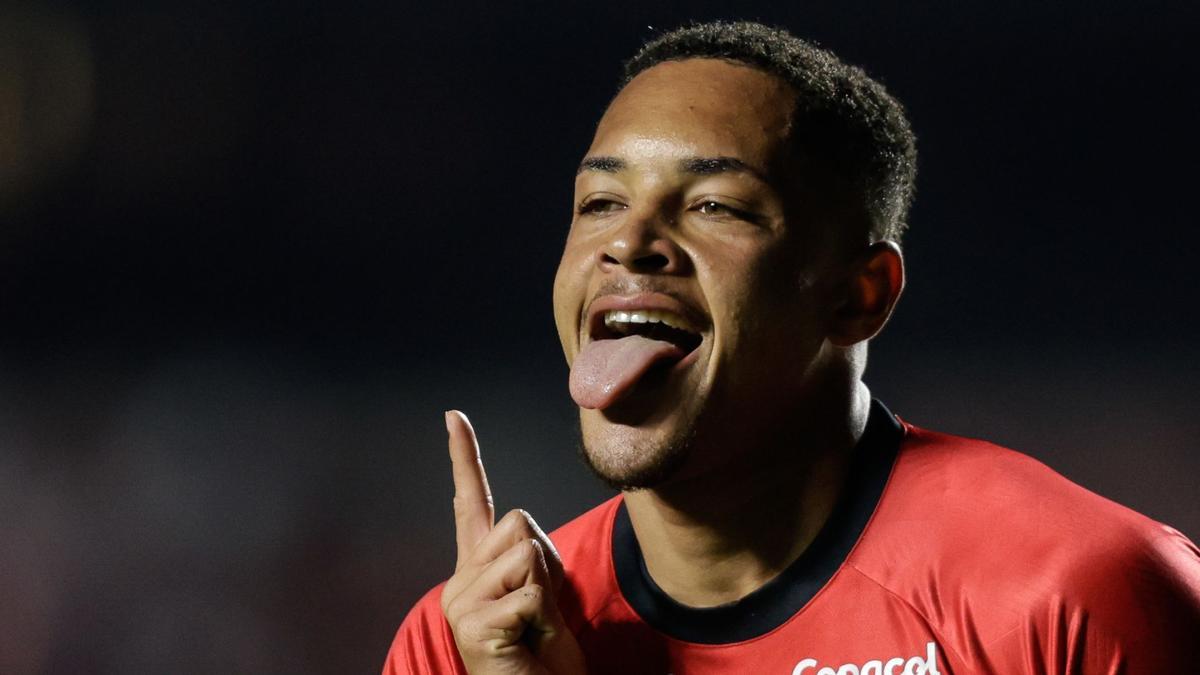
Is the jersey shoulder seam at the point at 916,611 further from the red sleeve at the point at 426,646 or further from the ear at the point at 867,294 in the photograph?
the red sleeve at the point at 426,646

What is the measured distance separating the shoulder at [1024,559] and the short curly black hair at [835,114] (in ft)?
0.95

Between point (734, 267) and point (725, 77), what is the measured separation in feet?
0.72

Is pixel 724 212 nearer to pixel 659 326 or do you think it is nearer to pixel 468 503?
pixel 659 326

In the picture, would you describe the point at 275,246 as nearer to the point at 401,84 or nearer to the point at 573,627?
the point at 401,84

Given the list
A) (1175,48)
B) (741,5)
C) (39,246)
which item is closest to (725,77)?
(741,5)

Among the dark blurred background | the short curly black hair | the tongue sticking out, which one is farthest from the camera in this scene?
the dark blurred background

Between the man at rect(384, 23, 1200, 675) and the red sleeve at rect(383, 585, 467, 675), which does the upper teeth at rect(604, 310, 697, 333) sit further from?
the red sleeve at rect(383, 585, 467, 675)

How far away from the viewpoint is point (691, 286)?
4.38ft

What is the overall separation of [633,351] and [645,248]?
10 cm

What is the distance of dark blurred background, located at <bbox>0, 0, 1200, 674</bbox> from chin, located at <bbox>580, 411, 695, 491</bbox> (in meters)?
1.43

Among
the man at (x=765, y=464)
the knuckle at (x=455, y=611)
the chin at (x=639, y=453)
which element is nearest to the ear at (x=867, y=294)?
the man at (x=765, y=464)

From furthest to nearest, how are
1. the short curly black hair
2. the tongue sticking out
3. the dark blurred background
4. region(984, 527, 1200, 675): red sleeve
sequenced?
the dark blurred background < the short curly black hair < the tongue sticking out < region(984, 527, 1200, 675): red sleeve

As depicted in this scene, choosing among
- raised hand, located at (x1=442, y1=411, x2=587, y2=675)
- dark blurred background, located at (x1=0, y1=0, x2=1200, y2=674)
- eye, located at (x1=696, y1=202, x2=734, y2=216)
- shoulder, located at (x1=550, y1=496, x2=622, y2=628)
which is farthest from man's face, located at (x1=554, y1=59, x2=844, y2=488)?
dark blurred background, located at (x1=0, y1=0, x2=1200, y2=674)

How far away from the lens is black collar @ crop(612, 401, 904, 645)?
139 centimetres
